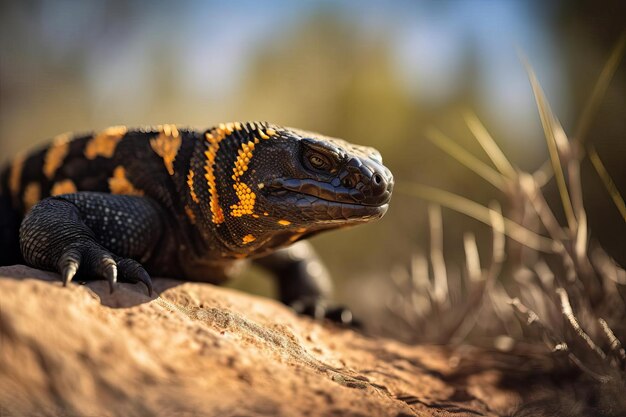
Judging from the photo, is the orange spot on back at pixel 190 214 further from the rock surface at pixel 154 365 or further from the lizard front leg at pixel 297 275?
the lizard front leg at pixel 297 275

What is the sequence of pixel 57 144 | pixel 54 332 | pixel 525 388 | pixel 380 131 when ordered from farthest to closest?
1. pixel 380 131
2. pixel 57 144
3. pixel 525 388
4. pixel 54 332

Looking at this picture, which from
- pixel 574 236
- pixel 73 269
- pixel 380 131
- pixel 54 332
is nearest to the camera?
pixel 54 332

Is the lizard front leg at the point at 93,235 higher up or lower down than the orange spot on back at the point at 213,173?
lower down

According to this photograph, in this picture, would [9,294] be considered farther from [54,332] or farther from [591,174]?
[591,174]

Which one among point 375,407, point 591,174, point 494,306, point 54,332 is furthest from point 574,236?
point 591,174

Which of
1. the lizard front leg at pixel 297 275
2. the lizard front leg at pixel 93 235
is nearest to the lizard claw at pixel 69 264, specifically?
the lizard front leg at pixel 93 235

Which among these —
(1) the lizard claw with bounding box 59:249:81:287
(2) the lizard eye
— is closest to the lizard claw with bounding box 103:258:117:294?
(1) the lizard claw with bounding box 59:249:81:287

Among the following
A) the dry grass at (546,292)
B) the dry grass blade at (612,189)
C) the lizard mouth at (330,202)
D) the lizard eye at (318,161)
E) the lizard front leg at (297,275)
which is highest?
the dry grass blade at (612,189)
